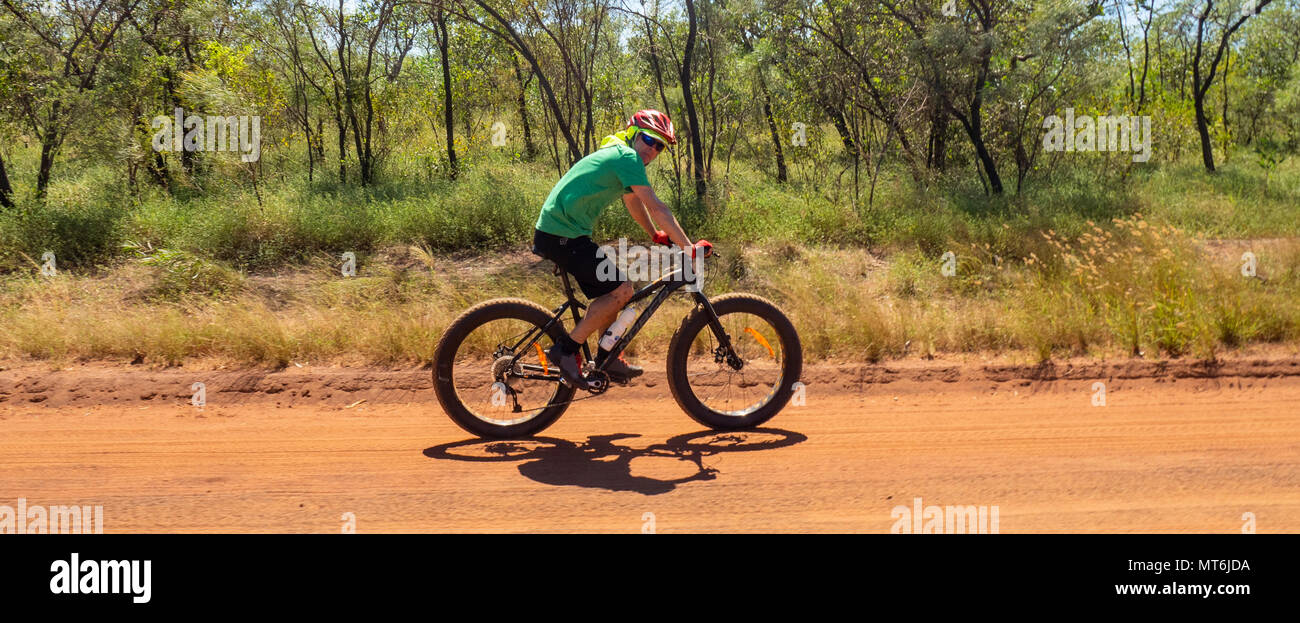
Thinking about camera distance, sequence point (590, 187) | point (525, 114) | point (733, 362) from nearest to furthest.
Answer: point (590, 187), point (733, 362), point (525, 114)

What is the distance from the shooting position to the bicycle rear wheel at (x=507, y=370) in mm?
5566

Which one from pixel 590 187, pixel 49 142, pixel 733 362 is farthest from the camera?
pixel 49 142

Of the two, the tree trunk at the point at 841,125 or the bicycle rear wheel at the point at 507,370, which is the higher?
the tree trunk at the point at 841,125

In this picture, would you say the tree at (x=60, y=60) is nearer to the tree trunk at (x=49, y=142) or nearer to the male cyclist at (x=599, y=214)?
the tree trunk at (x=49, y=142)

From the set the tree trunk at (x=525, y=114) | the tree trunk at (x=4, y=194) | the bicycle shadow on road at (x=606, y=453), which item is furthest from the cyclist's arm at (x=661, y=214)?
the tree trunk at (x=525, y=114)

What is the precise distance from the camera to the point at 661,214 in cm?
513

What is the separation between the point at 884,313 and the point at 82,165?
461 inches

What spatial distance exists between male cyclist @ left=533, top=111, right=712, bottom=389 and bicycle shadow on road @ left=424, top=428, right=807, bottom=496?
45 cm

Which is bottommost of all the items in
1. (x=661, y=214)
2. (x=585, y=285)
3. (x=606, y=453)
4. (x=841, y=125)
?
(x=606, y=453)

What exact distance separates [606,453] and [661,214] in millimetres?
1525

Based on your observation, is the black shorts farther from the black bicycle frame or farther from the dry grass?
the dry grass

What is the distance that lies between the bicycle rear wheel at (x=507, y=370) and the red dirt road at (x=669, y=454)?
0.17m

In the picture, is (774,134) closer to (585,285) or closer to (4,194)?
(585,285)

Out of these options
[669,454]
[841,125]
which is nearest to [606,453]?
[669,454]
